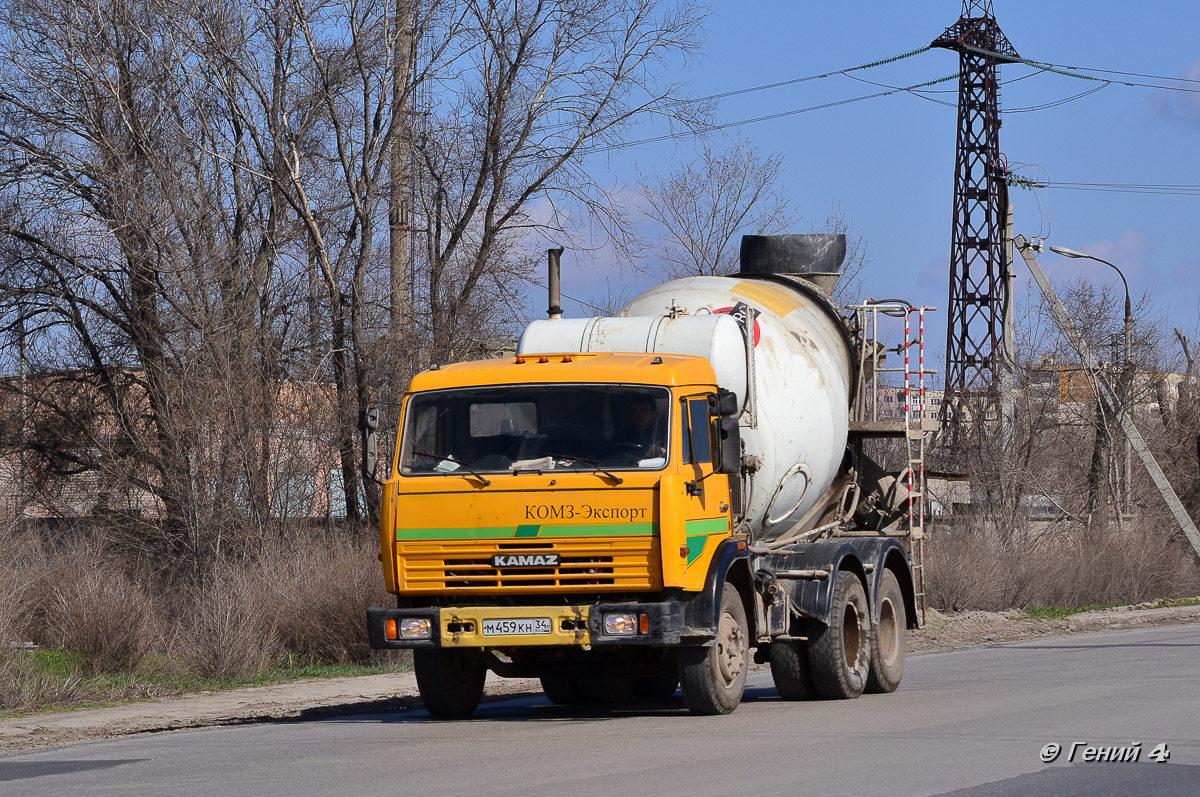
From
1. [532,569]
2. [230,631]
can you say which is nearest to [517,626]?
[532,569]

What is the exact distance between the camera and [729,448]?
38.3 ft

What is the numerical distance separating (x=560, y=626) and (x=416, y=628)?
114 centimetres

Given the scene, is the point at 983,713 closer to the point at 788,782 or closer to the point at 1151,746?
the point at 1151,746

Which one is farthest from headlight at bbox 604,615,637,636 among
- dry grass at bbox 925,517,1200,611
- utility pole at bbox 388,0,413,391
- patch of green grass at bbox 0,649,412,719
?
utility pole at bbox 388,0,413,391

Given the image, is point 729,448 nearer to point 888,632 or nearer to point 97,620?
point 888,632

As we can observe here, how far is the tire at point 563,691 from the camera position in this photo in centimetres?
1422

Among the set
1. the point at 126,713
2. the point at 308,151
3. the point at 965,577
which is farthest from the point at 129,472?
the point at 965,577

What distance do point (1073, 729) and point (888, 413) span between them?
592cm

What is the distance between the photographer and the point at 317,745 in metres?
10.8

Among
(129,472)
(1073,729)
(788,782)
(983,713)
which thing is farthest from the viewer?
(129,472)

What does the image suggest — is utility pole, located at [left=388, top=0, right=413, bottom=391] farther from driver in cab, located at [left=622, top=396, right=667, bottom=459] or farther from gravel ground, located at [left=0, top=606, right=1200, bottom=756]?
driver in cab, located at [left=622, top=396, right=667, bottom=459]

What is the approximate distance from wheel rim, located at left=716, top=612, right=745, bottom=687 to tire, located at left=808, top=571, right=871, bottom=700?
4.52 ft

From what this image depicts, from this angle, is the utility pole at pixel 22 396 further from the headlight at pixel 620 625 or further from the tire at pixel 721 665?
the headlight at pixel 620 625

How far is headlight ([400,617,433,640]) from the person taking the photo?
1127 cm
